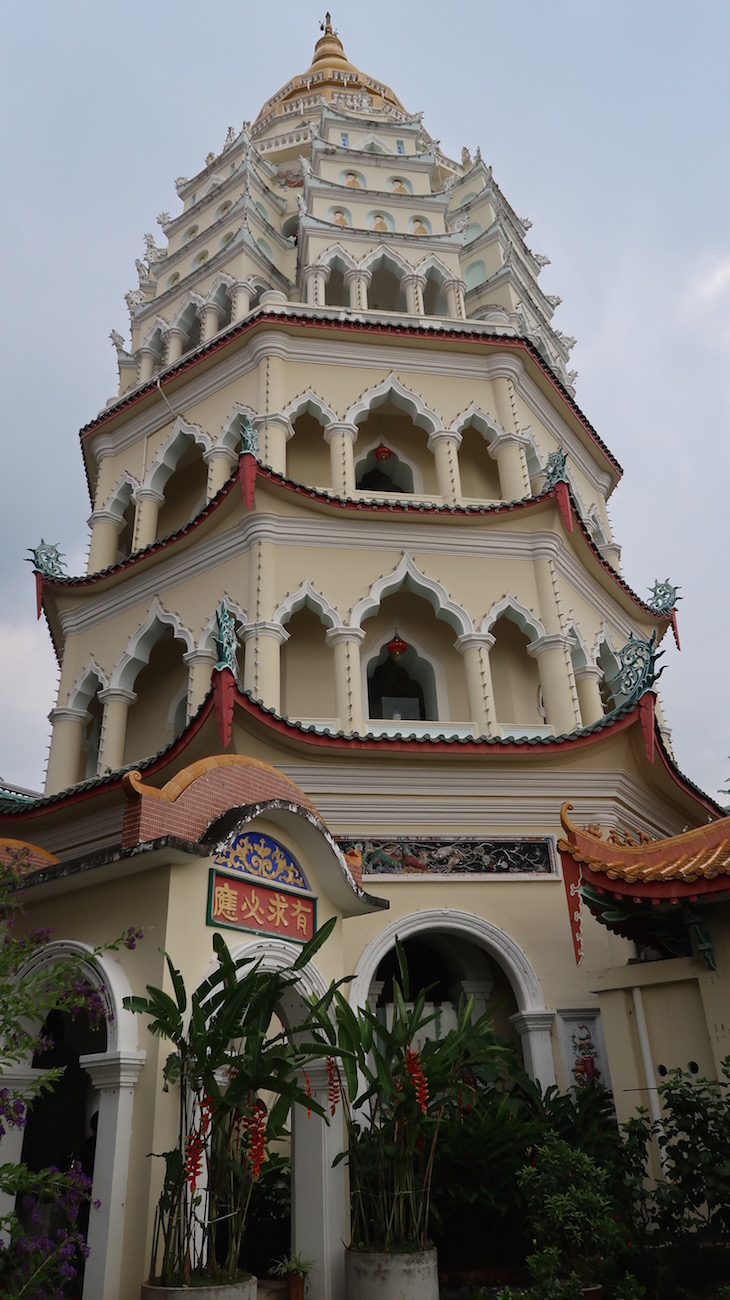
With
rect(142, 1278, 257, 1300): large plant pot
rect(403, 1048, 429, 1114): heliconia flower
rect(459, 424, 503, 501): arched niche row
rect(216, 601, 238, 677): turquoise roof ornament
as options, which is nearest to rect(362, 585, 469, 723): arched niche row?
rect(459, 424, 503, 501): arched niche row

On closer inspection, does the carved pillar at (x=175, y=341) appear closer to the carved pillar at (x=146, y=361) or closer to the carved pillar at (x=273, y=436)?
the carved pillar at (x=146, y=361)

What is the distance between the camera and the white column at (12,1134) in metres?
6.82

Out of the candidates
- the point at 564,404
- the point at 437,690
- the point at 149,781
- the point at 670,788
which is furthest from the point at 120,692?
the point at 564,404

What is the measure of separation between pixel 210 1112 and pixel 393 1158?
1.94 m

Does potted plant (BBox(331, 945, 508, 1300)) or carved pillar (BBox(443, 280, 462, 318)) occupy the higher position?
carved pillar (BBox(443, 280, 462, 318))

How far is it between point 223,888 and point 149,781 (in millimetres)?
5150

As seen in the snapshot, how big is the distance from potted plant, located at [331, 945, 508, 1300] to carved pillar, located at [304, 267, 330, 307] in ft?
41.2

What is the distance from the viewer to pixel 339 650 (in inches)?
533

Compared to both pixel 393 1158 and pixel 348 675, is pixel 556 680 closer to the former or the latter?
pixel 348 675

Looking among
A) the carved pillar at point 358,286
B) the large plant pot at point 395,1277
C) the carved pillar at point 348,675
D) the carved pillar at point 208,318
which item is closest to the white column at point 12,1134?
the large plant pot at point 395,1277

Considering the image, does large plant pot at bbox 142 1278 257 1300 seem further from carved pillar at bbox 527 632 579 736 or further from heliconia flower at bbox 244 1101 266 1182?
carved pillar at bbox 527 632 579 736

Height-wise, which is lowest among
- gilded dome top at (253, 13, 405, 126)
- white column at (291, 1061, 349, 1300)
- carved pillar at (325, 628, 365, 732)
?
white column at (291, 1061, 349, 1300)

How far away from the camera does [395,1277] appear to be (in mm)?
6762

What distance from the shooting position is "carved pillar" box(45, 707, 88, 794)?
585 inches
